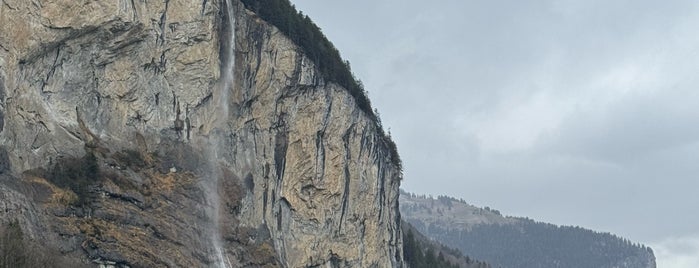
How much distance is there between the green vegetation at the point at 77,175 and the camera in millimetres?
68625

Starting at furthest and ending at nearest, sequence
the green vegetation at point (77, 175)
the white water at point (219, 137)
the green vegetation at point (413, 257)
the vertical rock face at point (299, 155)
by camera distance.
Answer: the green vegetation at point (413, 257) < the vertical rock face at point (299, 155) < the white water at point (219, 137) < the green vegetation at point (77, 175)

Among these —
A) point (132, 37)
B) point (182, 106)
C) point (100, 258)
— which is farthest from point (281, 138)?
point (100, 258)

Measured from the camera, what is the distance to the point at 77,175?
69.2 m

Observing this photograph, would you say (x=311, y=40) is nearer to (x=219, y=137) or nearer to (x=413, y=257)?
(x=219, y=137)

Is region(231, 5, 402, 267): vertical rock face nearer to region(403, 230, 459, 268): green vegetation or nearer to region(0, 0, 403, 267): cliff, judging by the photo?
region(0, 0, 403, 267): cliff

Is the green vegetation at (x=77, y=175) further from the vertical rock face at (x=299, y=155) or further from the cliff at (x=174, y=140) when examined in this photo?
the vertical rock face at (x=299, y=155)

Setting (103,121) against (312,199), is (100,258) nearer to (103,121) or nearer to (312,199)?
(103,121)

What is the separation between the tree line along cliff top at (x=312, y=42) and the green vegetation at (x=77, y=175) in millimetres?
23825

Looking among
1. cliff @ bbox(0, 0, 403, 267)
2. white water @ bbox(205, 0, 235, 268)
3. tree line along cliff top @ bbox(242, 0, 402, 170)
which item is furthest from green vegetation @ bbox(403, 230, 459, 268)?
white water @ bbox(205, 0, 235, 268)

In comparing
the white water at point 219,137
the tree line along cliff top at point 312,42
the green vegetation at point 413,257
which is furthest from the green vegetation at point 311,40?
the green vegetation at point 413,257

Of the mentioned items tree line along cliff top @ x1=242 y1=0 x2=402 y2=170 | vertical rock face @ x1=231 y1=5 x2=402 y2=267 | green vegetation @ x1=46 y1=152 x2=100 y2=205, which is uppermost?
tree line along cliff top @ x1=242 y1=0 x2=402 y2=170

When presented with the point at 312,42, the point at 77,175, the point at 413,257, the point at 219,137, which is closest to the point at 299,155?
the point at 219,137

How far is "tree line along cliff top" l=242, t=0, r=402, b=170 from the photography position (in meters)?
90.2

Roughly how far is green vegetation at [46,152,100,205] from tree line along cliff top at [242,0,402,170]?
23.8m
